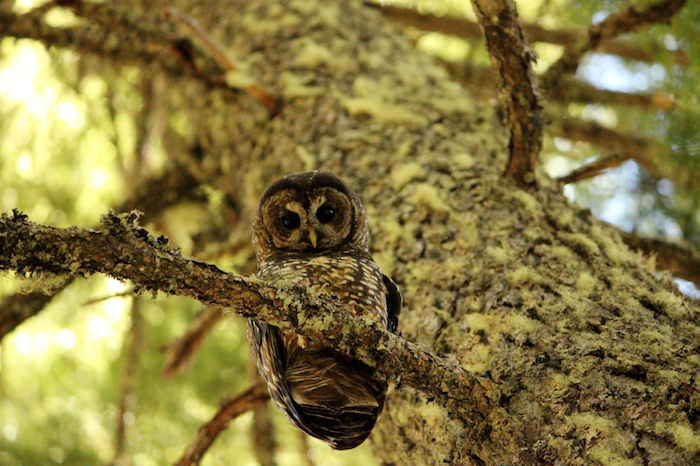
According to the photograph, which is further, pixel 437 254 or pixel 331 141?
pixel 331 141

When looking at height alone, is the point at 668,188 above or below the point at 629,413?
below

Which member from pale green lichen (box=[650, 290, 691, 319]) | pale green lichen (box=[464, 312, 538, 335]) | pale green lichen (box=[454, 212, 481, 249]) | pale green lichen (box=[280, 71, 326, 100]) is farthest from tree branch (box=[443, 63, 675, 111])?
pale green lichen (box=[464, 312, 538, 335])

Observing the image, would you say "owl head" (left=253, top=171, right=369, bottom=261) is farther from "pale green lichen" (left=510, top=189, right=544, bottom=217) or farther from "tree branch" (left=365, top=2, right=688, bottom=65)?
"tree branch" (left=365, top=2, right=688, bottom=65)

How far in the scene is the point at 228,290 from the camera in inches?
49.9

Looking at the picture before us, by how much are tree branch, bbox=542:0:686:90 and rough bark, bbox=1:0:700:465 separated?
351mm

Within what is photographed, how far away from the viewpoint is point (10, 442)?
13.8 ft

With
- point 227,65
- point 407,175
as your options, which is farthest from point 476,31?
point 407,175

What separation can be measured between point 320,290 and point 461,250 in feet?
1.98

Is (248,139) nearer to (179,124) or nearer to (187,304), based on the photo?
(179,124)

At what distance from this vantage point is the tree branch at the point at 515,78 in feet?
6.28

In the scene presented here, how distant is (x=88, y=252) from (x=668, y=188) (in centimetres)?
455

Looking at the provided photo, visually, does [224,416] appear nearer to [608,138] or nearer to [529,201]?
[529,201]

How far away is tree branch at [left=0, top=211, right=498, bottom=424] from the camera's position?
1132 millimetres

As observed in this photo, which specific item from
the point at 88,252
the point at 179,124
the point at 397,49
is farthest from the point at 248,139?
the point at 88,252
